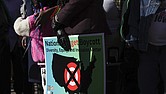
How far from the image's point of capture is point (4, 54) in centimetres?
523

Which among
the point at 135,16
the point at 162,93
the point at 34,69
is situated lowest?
the point at 162,93

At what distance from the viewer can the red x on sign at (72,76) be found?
3.66 metres

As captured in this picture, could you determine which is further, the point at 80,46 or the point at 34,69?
the point at 34,69

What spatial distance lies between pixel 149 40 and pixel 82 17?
857 mm

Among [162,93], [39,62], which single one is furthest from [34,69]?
[162,93]

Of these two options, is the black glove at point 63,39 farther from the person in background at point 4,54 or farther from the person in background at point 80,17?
the person in background at point 4,54

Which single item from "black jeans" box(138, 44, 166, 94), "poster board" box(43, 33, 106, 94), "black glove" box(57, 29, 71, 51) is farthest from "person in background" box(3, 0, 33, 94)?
"black jeans" box(138, 44, 166, 94)

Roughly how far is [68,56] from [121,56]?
124 centimetres

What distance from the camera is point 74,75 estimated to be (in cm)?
368

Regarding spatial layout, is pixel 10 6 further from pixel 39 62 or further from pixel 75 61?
pixel 75 61

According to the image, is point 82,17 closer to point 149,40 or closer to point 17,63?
point 149,40

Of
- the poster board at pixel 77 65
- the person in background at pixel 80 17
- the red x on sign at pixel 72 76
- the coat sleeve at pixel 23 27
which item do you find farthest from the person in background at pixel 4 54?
the red x on sign at pixel 72 76

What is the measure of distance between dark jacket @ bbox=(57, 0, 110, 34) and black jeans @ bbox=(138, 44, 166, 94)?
71cm

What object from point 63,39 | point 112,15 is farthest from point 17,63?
point 63,39
